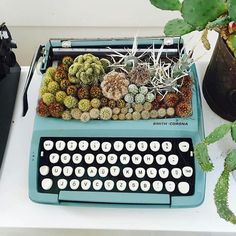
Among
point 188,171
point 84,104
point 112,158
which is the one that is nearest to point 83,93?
point 84,104

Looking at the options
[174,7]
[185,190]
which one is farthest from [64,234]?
[174,7]

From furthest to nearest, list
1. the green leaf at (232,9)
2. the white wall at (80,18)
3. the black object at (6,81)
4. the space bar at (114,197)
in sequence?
the white wall at (80,18)
the black object at (6,81)
the space bar at (114,197)
the green leaf at (232,9)

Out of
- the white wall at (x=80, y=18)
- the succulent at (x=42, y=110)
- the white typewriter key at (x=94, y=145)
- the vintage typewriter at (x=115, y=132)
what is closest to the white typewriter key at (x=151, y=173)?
the vintage typewriter at (x=115, y=132)

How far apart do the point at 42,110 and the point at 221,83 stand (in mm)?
328

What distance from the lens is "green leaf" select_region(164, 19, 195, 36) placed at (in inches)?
26.6

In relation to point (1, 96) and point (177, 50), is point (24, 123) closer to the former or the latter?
point (1, 96)

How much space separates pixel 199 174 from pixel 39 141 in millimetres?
290

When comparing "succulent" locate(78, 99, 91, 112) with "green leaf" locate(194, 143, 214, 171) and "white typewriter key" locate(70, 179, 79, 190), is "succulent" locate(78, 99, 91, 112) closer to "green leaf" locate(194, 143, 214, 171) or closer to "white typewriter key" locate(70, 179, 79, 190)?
"white typewriter key" locate(70, 179, 79, 190)

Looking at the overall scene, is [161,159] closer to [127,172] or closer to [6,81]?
[127,172]

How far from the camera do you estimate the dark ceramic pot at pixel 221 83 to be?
74cm

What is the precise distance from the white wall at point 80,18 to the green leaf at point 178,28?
330mm

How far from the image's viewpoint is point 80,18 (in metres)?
1.04

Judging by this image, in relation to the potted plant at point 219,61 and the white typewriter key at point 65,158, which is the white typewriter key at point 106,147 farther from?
the potted plant at point 219,61

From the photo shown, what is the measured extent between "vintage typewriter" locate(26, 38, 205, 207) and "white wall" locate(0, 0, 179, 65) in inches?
9.6
